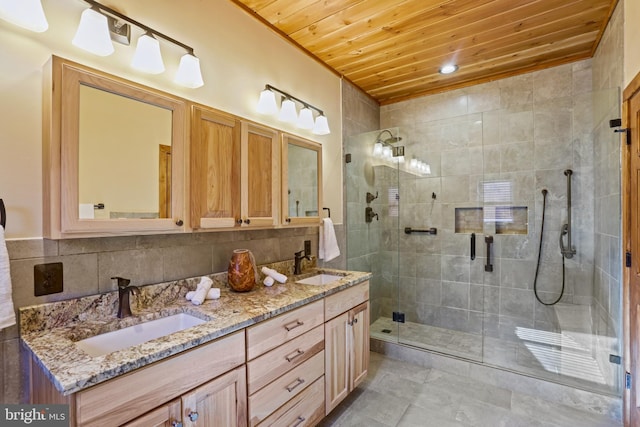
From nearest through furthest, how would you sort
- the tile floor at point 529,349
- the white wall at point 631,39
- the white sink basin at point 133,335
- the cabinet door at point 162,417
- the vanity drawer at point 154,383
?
1. the vanity drawer at point 154,383
2. the cabinet door at point 162,417
3. the white sink basin at point 133,335
4. the white wall at point 631,39
5. the tile floor at point 529,349

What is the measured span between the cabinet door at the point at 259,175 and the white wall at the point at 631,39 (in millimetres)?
2168

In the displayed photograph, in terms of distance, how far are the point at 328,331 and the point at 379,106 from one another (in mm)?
2950

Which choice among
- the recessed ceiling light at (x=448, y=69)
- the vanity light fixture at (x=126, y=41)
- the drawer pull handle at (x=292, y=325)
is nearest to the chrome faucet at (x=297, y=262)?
the drawer pull handle at (x=292, y=325)

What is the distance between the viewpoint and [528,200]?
9.77 ft

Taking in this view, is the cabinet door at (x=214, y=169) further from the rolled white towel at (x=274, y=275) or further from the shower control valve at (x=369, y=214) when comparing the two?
the shower control valve at (x=369, y=214)

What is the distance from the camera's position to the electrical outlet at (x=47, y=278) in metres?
1.21

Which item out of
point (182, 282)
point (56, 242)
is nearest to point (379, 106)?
point (182, 282)

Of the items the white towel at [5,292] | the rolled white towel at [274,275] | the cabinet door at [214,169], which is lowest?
the rolled white towel at [274,275]

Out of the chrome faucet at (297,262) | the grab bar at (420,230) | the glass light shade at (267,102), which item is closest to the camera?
the glass light shade at (267,102)

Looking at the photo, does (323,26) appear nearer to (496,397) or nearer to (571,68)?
(571,68)

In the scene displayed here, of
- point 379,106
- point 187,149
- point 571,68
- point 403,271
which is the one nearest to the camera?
point 187,149

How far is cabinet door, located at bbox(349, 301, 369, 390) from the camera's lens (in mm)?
2146

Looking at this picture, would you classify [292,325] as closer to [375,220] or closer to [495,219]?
[375,220]

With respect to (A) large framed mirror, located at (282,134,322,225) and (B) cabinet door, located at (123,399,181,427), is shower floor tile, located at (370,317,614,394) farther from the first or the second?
(B) cabinet door, located at (123,399,181,427)
